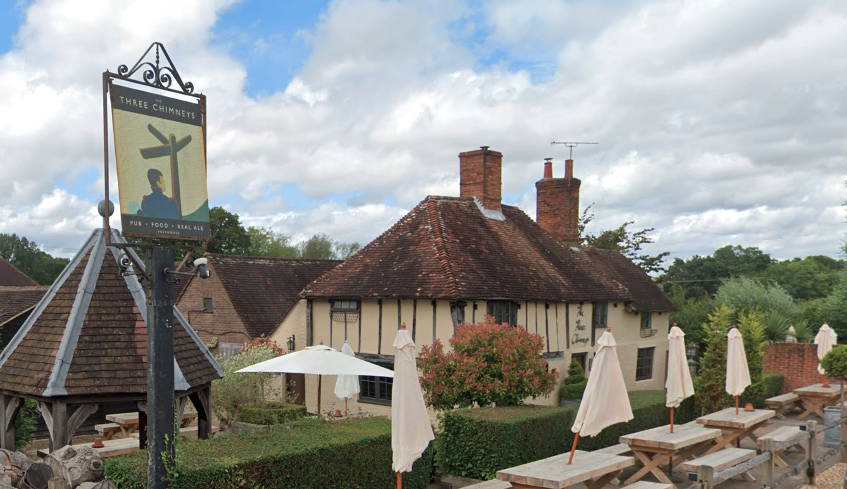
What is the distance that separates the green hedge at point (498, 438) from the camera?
11102mm

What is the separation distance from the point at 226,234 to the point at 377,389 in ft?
111

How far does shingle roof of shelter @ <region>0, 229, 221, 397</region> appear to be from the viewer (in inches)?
320

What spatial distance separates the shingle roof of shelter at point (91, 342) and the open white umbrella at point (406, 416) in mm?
2945

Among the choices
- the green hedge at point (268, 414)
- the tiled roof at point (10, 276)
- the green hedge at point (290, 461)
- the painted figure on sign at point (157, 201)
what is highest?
the painted figure on sign at point (157, 201)

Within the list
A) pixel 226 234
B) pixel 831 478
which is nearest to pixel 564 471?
pixel 831 478

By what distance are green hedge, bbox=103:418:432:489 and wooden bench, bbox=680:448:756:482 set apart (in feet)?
11.8

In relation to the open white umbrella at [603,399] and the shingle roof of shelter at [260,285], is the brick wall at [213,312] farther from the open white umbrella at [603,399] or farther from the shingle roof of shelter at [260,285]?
the open white umbrella at [603,399]

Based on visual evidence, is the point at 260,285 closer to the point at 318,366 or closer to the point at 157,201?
the point at 318,366

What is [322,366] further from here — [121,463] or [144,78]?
[144,78]

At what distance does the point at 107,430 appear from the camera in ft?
47.5

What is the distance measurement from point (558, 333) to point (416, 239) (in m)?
4.70

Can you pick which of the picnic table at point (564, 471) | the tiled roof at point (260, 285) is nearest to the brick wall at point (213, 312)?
the tiled roof at point (260, 285)

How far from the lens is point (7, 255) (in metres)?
61.6

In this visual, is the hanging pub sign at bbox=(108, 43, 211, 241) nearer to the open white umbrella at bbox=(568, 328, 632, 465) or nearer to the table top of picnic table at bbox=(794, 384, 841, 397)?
the open white umbrella at bbox=(568, 328, 632, 465)
